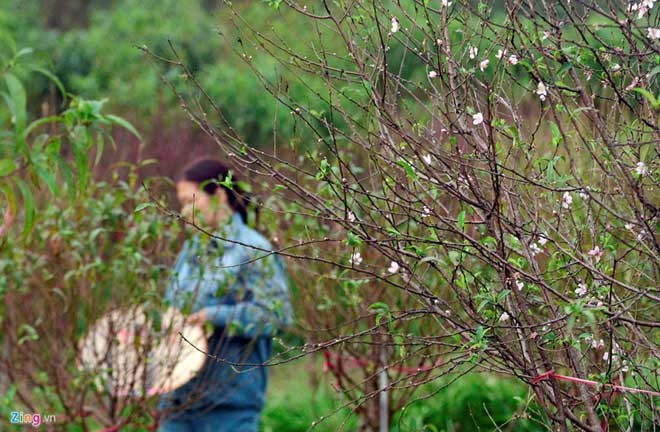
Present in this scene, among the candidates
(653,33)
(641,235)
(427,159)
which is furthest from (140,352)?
(653,33)

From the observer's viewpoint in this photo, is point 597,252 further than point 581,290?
Yes

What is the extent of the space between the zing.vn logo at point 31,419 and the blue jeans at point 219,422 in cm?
54

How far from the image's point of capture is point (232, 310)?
4504 millimetres

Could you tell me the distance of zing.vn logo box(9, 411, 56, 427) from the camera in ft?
14.6

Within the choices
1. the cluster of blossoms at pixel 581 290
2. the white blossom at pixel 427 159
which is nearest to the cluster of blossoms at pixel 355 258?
the white blossom at pixel 427 159

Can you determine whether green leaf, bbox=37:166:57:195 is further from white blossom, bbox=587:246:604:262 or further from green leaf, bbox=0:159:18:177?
white blossom, bbox=587:246:604:262

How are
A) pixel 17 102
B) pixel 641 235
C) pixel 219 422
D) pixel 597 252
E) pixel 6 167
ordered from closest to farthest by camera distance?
pixel 641 235, pixel 597 252, pixel 17 102, pixel 6 167, pixel 219 422

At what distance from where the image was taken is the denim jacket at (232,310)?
14.5ft

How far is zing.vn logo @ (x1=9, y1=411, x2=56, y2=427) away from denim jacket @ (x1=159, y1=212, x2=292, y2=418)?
52cm

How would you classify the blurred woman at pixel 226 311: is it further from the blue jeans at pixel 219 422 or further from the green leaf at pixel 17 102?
the green leaf at pixel 17 102

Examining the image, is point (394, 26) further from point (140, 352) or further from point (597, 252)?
point (140, 352)

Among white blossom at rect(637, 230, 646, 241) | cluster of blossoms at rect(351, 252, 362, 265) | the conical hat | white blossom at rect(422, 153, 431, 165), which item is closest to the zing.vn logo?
the conical hat

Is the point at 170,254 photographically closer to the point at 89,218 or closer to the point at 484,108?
the point at 89,218

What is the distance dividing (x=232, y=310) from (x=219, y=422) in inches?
23.2
